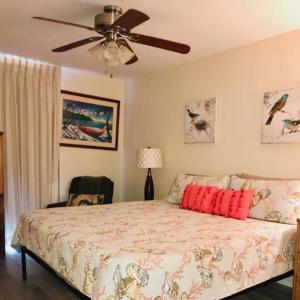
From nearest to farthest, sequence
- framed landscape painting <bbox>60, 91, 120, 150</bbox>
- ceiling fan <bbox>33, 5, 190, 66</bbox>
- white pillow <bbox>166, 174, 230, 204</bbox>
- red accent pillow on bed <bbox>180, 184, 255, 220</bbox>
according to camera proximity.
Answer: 1. ceiling fan <bbox>33, 5, 190, 66</bbox>
2. red accent pillow on bed <bbox>180, 184, 255, 220</bbox>
3. white pillow <bbox>166, 174, 230, 204</bbox>
4. framed landscape painting <bbox>60, 91, 120, 150</bbox>

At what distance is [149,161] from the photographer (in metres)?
4.03

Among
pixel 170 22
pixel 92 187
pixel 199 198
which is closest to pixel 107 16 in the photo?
pixel 170 22

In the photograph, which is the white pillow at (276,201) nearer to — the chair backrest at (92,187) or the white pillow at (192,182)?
the white pillow at (192,182)

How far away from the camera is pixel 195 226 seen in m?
2.38

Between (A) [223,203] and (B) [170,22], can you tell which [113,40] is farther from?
(A) [223,203]

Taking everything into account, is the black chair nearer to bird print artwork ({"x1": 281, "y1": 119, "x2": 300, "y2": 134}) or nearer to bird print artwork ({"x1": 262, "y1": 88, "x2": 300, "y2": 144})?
bird print artwork ({"x1": 262, "y1": 88, "x2": 300, "y2": 144})

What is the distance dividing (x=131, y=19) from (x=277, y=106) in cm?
174

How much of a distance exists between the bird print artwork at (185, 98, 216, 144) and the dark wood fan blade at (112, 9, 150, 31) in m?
1.75

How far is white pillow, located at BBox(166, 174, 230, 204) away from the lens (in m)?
3.17

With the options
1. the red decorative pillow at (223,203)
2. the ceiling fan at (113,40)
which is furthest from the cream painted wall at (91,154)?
the red decorative pillow at (223,203)

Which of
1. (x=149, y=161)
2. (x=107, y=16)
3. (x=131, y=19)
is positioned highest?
(x=107, y=16)

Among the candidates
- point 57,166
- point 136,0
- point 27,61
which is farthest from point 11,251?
point 136,0

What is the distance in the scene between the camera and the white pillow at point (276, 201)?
2.52m

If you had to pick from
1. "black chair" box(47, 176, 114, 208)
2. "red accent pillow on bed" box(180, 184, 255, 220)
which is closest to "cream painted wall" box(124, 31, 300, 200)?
"red accent pillow on bed" box(180, 184, 255, 220)
